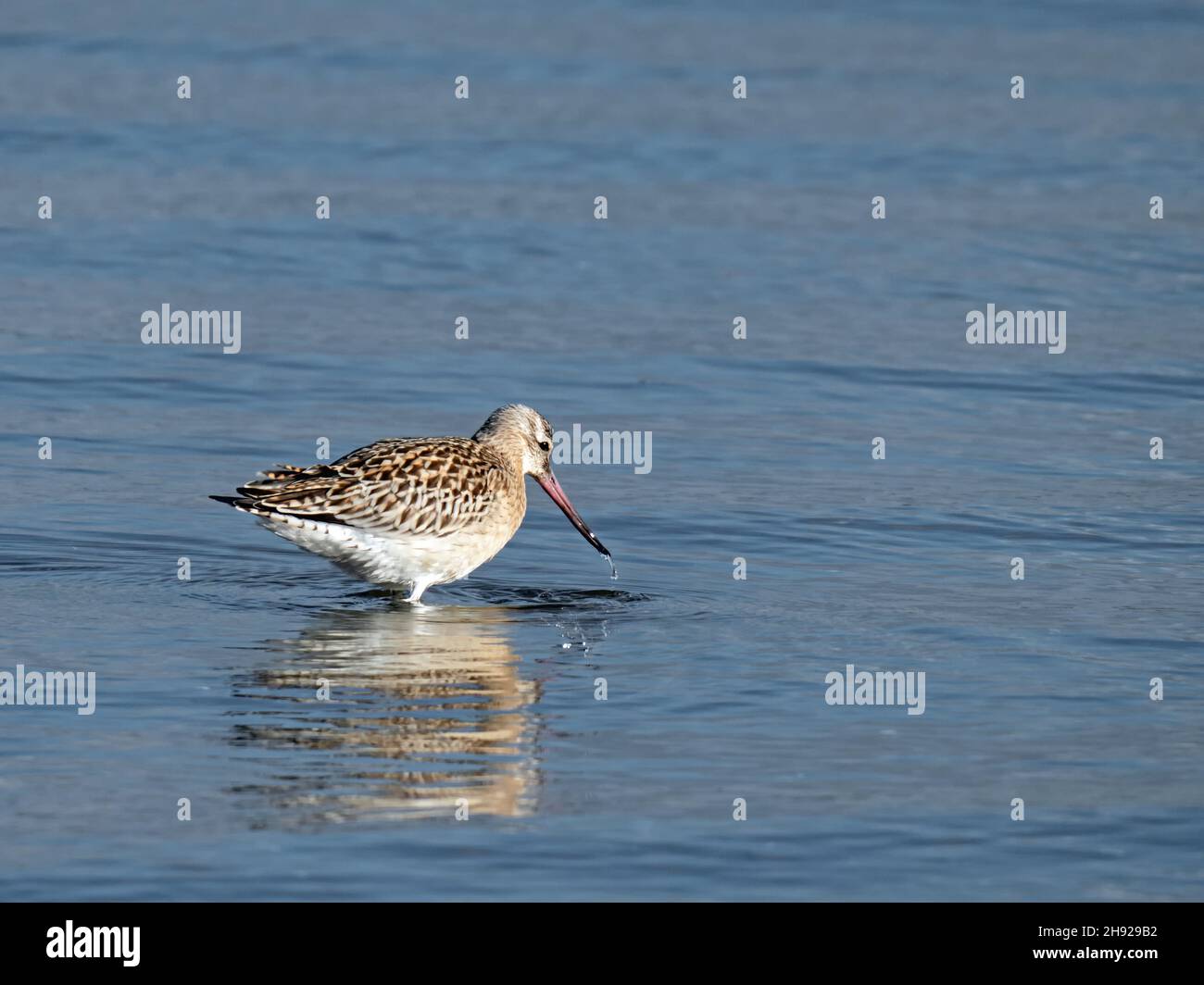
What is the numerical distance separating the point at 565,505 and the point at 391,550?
143cm

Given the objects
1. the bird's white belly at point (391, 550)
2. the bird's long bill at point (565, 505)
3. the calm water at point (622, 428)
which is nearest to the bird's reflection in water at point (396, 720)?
the calm water at point (622, 428)

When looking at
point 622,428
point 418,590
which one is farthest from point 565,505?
point 622,428

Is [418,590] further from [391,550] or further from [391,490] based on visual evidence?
[391,490]

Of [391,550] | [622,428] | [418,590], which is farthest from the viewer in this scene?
[622,428]

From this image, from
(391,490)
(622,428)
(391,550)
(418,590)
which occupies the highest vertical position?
(622,428)

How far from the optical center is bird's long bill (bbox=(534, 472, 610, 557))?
1240 cm

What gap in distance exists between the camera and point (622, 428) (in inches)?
581

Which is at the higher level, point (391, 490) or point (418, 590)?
point (391, 490)

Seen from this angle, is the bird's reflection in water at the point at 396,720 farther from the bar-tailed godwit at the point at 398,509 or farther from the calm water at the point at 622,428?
the bar-tailed godwit at the point at 398,509

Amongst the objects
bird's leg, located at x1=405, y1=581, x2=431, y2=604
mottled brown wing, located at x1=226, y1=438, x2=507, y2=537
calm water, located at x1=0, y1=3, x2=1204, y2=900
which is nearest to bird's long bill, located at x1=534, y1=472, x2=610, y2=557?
calm water, located at x1=0, y1=3, x2=1204, y2=900

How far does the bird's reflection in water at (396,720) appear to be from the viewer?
27.1ft

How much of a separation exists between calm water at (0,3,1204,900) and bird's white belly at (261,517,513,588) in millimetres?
267

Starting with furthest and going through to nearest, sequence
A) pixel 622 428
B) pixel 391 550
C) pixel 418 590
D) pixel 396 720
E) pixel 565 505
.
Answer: pixel 622 428, pixel 565 505, pixel 418 590, pixel 391 550, pixel 396 720
